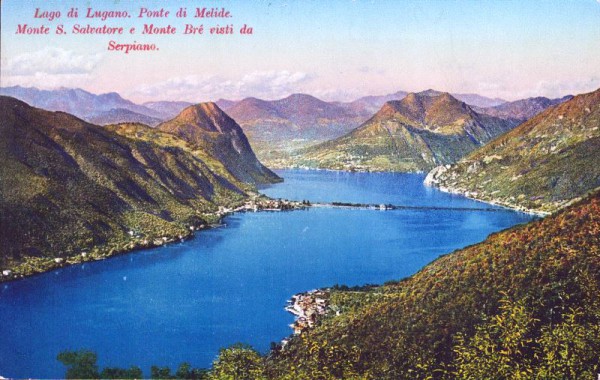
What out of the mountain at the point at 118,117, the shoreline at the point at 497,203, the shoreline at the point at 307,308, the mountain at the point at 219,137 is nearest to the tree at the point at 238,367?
the shoreline at the point at 307,308

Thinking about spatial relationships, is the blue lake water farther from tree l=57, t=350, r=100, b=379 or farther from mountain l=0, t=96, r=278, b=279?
tree l=57, t=350, r=100, b=379

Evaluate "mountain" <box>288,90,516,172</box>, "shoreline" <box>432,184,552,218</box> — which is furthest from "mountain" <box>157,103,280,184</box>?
"mountain" <box>288,90,516,172</box>

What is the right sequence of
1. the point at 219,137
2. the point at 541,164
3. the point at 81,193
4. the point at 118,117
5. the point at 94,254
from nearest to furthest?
the point at 94,254 → the point at 81,193 → the point at 541,164 → the point at 219,137 → the point at 118,117

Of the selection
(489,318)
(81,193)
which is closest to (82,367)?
(489,318)

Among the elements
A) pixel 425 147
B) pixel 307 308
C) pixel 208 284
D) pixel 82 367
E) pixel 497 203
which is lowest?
pixel 208 284

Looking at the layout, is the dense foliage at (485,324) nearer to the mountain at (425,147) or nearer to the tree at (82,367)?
the tree at (82,367)

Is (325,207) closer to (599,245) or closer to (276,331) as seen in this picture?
(276,331)

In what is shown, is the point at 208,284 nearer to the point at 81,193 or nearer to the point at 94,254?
the point at 94,254
